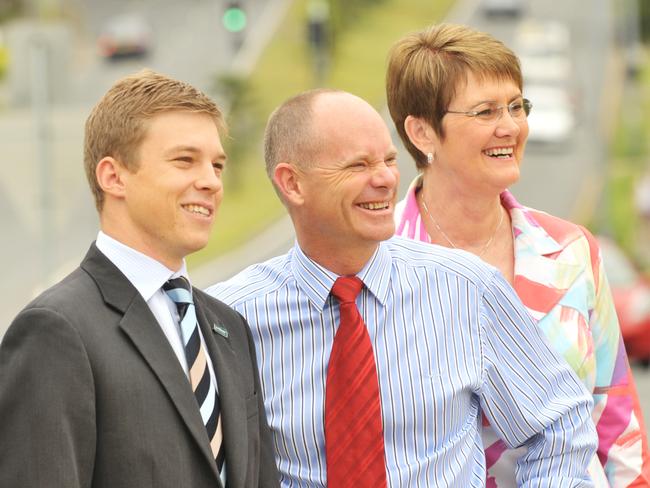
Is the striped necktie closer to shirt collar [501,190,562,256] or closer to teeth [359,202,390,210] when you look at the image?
teeth [359,202,390,210]

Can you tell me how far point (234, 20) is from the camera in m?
22.0

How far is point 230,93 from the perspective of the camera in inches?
1576

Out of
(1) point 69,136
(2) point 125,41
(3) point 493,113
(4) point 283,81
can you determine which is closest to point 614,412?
(3) point 493,113

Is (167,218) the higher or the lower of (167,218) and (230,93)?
the higher

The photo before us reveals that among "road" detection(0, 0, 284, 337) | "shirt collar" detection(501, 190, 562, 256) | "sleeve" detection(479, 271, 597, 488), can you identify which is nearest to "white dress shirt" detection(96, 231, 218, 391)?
"sleeve" detection(479, 271, 597, 488)

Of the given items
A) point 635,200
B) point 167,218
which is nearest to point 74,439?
point 167,218

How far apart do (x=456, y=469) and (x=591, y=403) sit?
1.55 ft

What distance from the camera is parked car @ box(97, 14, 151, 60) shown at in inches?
1987

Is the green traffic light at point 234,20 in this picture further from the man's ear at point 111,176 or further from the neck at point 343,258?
the man's ear at point 111,176

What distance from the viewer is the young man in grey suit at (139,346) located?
10.1 ft

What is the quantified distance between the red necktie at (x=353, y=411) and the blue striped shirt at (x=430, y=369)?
38 mm

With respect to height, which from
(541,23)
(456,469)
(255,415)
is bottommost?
(541,23)

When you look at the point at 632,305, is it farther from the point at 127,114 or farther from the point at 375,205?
the point at 127,114

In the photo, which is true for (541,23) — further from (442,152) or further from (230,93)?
(442,152)
